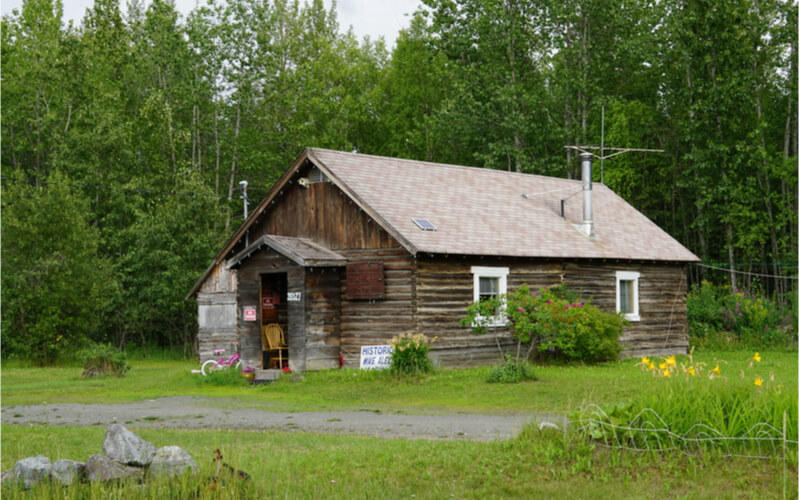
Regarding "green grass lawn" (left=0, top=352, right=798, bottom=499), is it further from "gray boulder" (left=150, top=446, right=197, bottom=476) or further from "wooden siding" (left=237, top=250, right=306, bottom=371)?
"wooden siding" (left=237, top=250, right=306, bottom=371)

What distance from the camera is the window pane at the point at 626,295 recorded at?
1160 inches

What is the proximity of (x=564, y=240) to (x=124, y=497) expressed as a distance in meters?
21.2

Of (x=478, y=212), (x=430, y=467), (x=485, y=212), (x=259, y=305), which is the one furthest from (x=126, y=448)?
(x=485, y=212)

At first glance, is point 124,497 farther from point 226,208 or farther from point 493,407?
point 226,208

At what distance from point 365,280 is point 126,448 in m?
15.1

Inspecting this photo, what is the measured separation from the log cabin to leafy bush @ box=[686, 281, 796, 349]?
2187mm

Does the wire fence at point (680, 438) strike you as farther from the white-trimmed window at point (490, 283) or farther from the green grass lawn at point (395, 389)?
the white-trimmed window at point (490, 283)

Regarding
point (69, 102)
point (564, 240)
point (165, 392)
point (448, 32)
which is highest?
point (448, 32)

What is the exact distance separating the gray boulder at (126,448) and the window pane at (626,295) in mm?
22275

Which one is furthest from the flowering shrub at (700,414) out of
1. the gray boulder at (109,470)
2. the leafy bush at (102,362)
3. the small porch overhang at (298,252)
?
the leafy bush at (102,362)

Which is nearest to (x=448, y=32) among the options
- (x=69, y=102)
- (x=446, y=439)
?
(x=69, y=102)

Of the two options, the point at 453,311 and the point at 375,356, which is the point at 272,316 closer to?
the point at 375,356

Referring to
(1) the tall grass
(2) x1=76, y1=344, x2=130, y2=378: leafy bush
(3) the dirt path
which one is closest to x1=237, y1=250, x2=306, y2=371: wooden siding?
(2) x1=76, y1=344, x2=130, y2=378: leafy bush

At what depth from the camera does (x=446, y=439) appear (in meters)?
12.1
